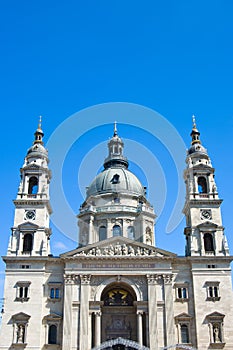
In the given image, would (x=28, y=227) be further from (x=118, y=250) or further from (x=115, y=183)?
(x=115, y=183)

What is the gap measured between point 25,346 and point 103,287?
9.57 metres

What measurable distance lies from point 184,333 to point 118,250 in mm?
10739

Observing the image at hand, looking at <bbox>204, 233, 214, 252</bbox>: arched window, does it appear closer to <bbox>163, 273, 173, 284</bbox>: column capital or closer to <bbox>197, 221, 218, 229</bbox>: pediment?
<bbox>197, 221, 218, 229</bbox>: pediment

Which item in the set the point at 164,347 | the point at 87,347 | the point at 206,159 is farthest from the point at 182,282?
the point at 206,159

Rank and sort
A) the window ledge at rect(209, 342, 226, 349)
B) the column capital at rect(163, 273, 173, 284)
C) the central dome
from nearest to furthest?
1. the window ledge at rect(209, 342, 226, 349)
2. the column capital at rect(163, 273, 173, 284)
3. the central dome

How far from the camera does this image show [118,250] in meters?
49.1

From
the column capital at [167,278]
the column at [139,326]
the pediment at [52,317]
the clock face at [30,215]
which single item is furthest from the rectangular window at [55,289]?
the column capital at [167,278]

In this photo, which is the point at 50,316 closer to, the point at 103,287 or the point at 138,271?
the point at 103,287

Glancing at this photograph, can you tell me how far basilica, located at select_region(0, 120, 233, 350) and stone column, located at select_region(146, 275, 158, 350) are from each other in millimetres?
95

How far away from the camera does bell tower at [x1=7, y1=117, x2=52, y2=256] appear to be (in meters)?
49.6

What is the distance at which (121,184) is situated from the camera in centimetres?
6353

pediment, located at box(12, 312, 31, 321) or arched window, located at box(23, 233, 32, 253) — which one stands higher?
arched window, located at box(23, 233, 32, 253)

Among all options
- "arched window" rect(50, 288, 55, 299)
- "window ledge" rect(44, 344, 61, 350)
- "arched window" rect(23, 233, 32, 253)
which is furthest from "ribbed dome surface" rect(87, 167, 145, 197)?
"window ledge" rect(44, 344, 61, 350)

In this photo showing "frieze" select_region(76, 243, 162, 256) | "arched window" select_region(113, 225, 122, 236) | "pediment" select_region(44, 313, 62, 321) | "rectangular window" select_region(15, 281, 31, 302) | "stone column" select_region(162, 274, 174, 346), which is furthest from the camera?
"arched window" select_region(113, 225, 122, 236)
